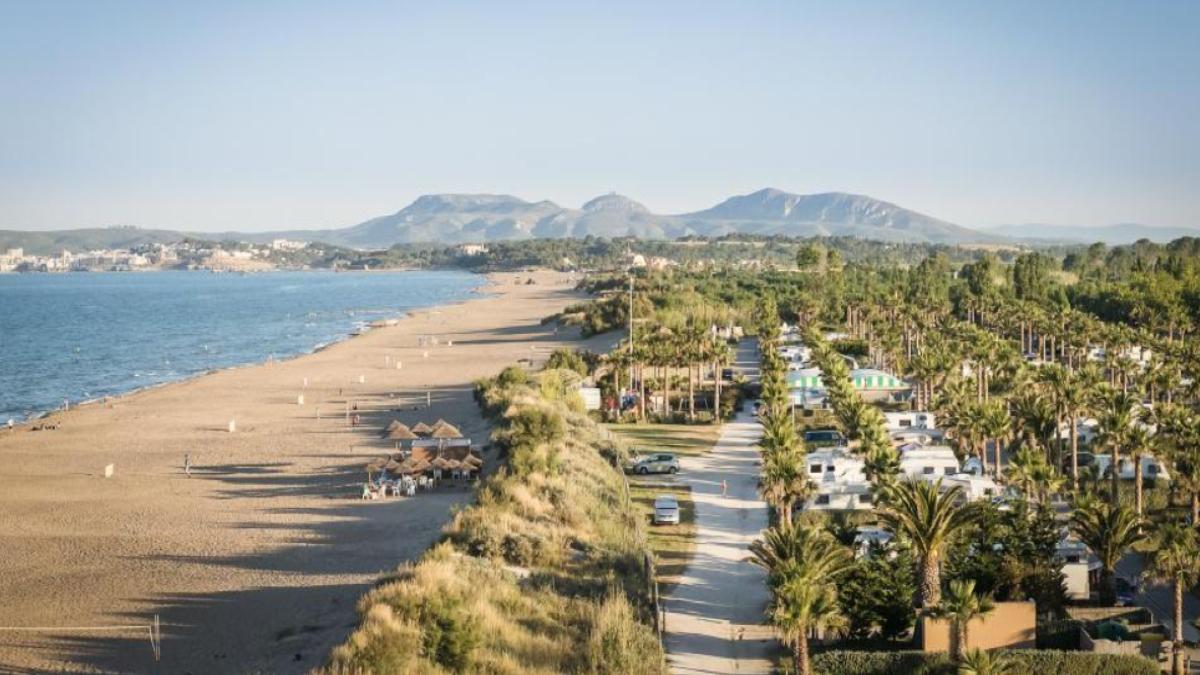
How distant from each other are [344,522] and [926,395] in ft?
85.5

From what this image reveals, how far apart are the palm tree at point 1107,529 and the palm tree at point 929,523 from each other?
2.97 metres

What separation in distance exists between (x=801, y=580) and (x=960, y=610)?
8.85 ft

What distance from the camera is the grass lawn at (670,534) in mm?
24891

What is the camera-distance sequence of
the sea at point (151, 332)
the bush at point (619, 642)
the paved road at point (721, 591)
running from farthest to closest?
the sea at point (151, 332) → the paved road at point (721, 591) → the bush at point (619, 642)

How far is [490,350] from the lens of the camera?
3120 inches

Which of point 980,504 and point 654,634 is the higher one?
point 980,504

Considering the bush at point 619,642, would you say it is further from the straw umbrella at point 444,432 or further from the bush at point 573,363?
the bush at point 573,363

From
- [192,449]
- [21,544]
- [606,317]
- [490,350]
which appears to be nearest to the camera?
[21,544]

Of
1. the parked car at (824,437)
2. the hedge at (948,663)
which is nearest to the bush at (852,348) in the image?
the parked car at (824,437)

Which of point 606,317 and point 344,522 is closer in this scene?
point 344,522

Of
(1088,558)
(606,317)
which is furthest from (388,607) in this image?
(606,317)

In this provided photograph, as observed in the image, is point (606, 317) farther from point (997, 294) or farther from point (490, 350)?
point (997, 294)

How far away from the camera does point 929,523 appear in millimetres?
19297

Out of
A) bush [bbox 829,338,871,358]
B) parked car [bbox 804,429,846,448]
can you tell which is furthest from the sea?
bush [bbox 829,338,871,358]
